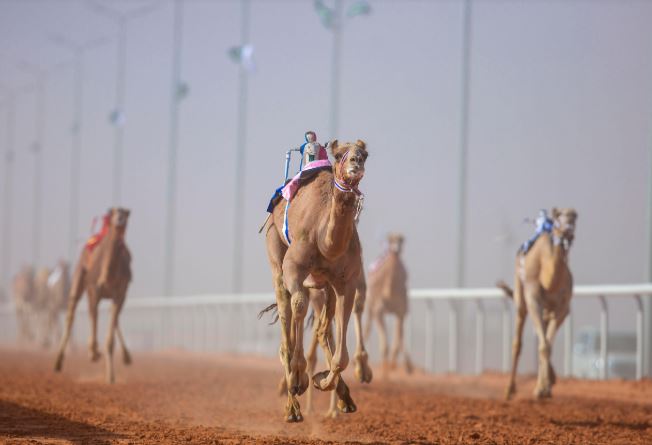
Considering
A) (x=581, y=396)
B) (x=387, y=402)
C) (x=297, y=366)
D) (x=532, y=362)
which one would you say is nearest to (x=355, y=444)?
(x=297, y=366)

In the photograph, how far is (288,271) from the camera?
9922mm

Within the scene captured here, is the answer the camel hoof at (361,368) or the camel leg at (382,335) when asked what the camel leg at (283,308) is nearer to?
the camel hoof at (361,368)

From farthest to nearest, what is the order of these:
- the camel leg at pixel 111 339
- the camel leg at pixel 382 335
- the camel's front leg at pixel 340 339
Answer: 1. the camel leg at pixel 382 335
2. the camel leg at pixel 111 339
3. the camel's front leg at pixel 340 339

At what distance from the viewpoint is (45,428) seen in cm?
1013

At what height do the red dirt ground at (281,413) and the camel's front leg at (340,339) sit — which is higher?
the camel's front leg at (340,339)

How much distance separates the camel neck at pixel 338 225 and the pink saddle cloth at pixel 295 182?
1.04m

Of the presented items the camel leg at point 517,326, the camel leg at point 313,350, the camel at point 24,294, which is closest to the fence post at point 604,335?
the camel leg at point 517,326

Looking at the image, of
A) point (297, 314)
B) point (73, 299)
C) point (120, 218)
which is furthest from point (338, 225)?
point (73, 299)

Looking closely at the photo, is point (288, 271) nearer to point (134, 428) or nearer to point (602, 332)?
point (134, 428)

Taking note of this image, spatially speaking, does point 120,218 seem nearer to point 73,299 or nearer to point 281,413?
point 73,299

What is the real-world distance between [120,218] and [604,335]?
8661mm

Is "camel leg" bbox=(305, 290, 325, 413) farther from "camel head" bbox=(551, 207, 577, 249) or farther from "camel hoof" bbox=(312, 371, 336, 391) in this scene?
"camel head" bbox=(551, 207, 577, 249)

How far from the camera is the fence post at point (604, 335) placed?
18359 millimetres

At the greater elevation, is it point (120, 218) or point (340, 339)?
point (120, 218)
